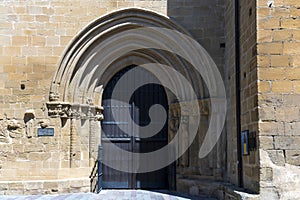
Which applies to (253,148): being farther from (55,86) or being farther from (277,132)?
(55,86)

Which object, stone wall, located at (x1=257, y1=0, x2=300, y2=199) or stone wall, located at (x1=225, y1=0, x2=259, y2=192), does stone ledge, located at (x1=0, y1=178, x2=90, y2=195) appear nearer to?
stone wall, located at (x1=225, y1=0, x2=259, y2=192)

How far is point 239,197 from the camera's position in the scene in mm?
6137

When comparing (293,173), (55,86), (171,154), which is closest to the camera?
(293,173)

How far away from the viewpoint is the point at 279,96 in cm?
609

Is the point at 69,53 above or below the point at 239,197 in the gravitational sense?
above

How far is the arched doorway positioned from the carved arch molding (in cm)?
45

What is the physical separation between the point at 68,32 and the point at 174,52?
2.05m

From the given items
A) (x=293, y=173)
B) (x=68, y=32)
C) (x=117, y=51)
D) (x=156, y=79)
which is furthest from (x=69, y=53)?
(x=293, y=173)

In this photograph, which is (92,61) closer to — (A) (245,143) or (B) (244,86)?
(B) (244,86)

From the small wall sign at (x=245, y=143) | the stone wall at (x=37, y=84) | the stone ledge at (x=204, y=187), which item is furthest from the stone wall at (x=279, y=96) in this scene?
the stone wall at (x=37, y=84)

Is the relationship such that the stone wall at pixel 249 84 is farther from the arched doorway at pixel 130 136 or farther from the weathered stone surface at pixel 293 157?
the arched doorway at pixel 130 136

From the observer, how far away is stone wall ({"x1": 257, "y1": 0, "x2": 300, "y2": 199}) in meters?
5.94

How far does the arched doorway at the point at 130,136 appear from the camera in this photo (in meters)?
9.30

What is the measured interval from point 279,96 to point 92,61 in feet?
13.0
